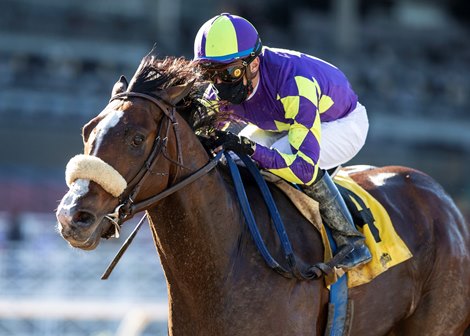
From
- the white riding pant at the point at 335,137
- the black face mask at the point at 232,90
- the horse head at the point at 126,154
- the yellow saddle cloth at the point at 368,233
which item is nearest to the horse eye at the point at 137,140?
the horse head at the point at 126,154

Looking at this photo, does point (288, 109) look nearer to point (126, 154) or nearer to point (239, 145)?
point (239, 145)

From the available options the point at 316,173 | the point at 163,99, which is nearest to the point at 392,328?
the point at 316,173

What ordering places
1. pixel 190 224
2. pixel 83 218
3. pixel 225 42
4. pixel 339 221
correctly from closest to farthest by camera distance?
pixel 83 218 → pixel 190 224 → pixel 225 42 → pixel 339 221

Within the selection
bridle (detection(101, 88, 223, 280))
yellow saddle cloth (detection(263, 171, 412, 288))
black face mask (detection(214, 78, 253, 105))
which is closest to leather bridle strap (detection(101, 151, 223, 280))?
bridle (detection(101, 88, 223, 280))

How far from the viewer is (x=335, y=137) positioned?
4.73 m

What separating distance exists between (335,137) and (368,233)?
51 cm

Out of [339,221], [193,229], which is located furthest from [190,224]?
[339,221]

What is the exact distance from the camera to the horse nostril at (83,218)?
11.4 ft

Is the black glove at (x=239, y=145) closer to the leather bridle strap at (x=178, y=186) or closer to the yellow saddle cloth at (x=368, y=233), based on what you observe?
the leather bridle strap at (x=178, y=186)

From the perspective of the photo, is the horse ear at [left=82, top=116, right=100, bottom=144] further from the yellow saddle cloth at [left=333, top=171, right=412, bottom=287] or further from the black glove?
the yellow saddle cloth at [left=333, top=171, right=412, bottom=287]

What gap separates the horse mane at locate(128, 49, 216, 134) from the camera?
3.97m

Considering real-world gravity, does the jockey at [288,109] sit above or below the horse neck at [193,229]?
above

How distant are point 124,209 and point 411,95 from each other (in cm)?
1969

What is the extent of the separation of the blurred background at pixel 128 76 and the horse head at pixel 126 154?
481cm
